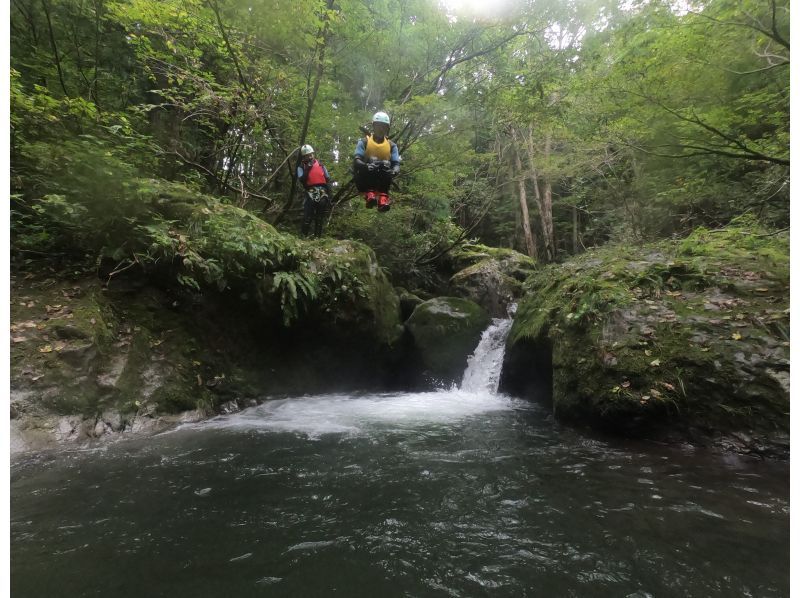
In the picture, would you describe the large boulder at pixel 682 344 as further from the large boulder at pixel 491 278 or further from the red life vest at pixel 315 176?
the large boulder at pixel 491 278

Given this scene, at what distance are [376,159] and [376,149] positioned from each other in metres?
0.16

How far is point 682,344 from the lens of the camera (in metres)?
4.94

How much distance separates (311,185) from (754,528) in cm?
759

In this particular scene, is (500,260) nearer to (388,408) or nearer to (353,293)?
(353,293)

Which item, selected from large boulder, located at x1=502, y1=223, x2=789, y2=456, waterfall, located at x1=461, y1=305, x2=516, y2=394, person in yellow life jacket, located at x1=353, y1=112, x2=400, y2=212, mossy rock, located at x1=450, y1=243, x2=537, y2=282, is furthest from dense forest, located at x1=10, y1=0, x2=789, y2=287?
waterfall, located at x1=461, y1=305, x2=516, y2=394

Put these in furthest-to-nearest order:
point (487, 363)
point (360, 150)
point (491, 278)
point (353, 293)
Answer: point (491, 278) < point (487, 363) < point (353, 293) < point (360, 150)

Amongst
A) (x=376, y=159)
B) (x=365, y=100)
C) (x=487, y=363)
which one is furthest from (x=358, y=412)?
(x=365, y=100)

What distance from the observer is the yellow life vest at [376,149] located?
654 centimetres

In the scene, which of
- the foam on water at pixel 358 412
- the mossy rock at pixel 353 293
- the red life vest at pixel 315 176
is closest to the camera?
the foam on water at pixel 358 412

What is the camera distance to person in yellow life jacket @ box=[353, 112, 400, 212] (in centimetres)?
648

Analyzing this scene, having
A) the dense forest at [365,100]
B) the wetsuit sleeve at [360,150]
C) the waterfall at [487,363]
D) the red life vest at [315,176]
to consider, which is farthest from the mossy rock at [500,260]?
the wetsuit sleeve at [360,150]

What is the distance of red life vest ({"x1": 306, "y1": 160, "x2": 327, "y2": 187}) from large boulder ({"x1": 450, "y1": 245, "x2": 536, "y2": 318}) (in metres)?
7.95

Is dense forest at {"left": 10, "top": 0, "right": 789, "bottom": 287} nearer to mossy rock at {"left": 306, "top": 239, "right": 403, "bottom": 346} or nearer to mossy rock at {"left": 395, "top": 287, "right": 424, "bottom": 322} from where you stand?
mossy rock at {"left": 395, "top": 287, "right": 424, "bottom": 322}

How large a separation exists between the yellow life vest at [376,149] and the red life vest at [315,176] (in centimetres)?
147
